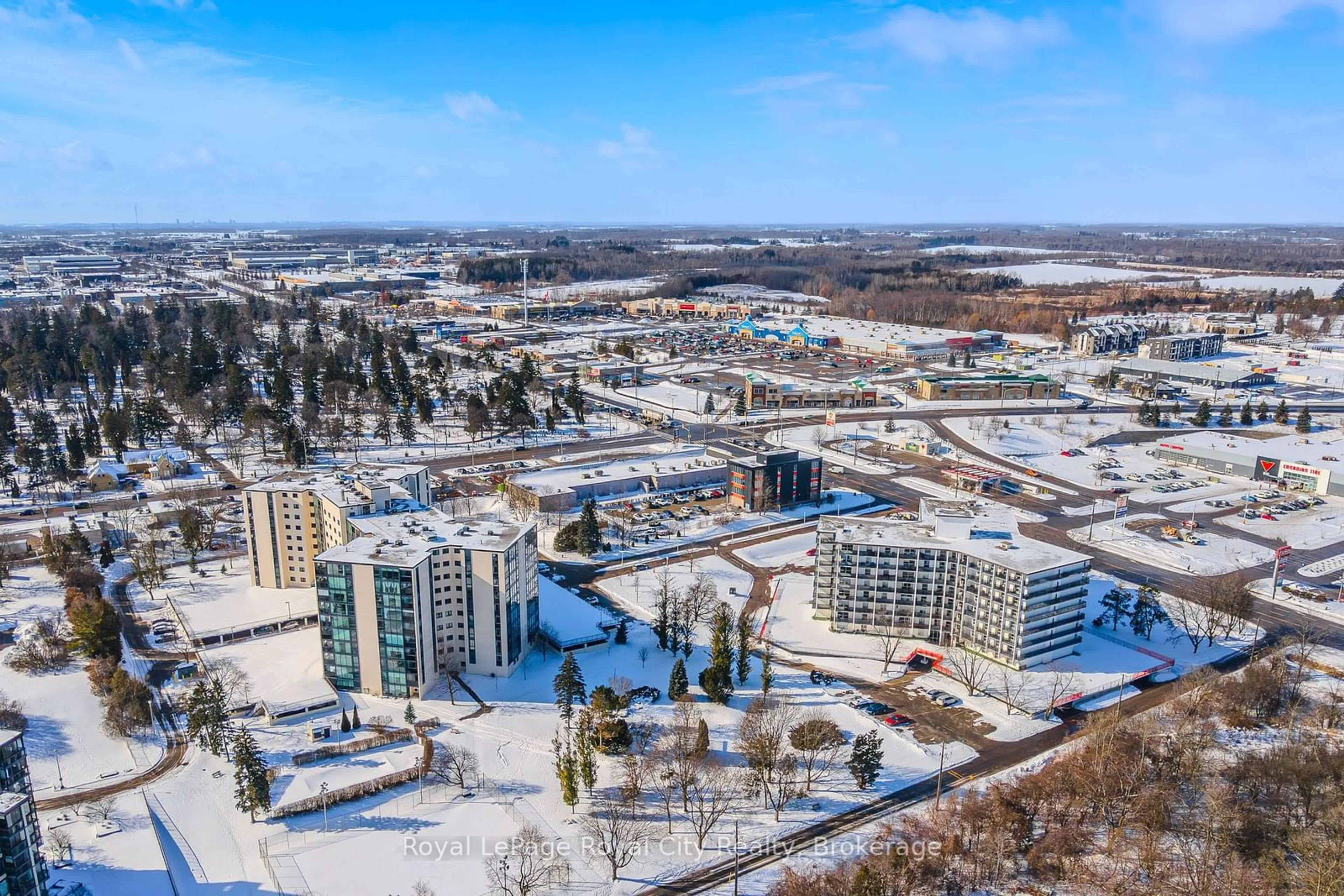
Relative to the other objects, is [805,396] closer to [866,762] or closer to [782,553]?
[782,553]

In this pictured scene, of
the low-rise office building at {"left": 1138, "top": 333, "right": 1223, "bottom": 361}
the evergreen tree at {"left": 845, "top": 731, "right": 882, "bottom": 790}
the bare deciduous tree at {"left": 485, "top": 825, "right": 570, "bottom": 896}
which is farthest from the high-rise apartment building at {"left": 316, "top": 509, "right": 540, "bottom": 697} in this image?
the low-rise office building at {"left": 1138, "top": 333, "right": 1223, "bottom": 361}

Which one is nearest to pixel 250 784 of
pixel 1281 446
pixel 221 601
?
pixel 221 601

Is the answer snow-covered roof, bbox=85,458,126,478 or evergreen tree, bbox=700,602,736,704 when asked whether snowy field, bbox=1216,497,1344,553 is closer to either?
evergreen tree, bbox=700,602,736,704

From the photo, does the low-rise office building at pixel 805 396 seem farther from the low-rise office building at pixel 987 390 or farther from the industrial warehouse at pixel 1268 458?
Result: the industrial warehouse at pixel 1268 458

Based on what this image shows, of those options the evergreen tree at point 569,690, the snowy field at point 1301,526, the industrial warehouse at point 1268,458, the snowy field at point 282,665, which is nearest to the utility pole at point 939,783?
the evergreen tree at point 569,690

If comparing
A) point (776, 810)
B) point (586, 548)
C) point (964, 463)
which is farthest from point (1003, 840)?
point (964, 463)

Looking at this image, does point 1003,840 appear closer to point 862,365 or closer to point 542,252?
point 862,365
